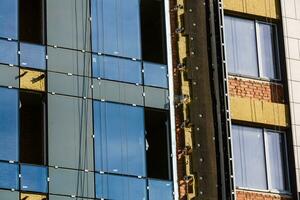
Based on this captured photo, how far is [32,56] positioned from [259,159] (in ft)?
28.8

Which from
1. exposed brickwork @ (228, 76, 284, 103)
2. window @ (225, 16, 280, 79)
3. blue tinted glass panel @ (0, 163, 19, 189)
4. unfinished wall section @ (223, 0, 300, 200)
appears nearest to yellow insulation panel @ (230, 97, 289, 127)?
unfinished wall section @ (223, 0, 300, 200)

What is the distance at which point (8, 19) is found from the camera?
36156 mm

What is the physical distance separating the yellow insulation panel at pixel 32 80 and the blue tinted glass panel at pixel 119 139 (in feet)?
6.02

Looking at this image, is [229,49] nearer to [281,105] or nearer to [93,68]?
[281,105]

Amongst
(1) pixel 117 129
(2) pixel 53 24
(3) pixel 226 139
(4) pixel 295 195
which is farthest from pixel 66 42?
(4) pixel 295 195

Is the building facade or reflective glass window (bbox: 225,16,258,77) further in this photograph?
reflective glass window (bbox: 225,16,258,77)

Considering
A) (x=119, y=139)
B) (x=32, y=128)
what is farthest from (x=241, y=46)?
(x=32, y=128)

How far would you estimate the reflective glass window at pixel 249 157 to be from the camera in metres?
39.8

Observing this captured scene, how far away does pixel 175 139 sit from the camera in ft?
126

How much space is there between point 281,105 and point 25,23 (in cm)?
930

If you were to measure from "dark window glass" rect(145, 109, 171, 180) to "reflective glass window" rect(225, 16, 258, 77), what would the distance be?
3609 millimetres

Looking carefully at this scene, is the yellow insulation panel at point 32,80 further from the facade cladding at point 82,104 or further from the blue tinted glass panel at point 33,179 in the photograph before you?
the blue tinted glass panel at point 33,179

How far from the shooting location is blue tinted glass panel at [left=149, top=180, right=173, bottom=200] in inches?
1460

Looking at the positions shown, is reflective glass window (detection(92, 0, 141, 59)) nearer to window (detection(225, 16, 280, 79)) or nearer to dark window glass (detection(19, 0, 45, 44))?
dark window glass (detection(19, 0, 45, 44))
